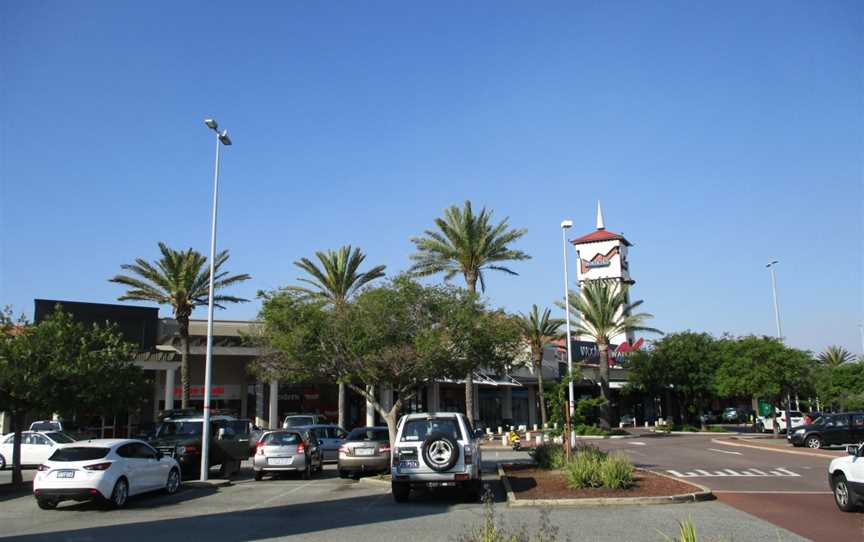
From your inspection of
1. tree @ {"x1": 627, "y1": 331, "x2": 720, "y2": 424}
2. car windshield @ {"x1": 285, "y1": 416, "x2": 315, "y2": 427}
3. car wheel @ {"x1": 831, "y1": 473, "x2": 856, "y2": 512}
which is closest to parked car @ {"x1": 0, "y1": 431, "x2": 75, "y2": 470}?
car windshield @ {"x1": 285, "y1": 416, "x2": 315, "y2": 427}

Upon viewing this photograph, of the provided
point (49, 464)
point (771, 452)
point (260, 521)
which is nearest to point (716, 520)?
point (260, 521)

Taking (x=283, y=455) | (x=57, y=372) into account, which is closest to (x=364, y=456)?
(x=283, y=455)

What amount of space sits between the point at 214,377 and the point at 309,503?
30.5 metres

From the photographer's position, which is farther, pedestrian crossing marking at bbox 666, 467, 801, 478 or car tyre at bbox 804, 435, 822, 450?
car tyre at bbox 804, 435, 822, 450

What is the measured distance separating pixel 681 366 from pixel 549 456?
3580 cm

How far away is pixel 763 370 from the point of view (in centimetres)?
4172

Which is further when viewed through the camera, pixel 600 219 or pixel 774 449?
pixel 600 219

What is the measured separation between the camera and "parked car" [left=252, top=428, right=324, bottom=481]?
20.1 meters

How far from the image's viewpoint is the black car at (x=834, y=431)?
31.0 m

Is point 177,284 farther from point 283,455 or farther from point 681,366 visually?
point 681,366

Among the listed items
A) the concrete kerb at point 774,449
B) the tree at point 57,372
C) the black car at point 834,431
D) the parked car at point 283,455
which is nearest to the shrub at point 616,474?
the parked car at point 283,455

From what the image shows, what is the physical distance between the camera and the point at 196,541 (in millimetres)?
10406

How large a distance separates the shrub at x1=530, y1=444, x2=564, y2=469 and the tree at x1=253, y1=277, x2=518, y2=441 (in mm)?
3501

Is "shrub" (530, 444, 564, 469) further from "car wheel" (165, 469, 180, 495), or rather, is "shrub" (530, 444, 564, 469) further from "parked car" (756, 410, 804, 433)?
"parked car" (756, 410, 804, 433)
